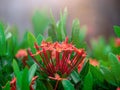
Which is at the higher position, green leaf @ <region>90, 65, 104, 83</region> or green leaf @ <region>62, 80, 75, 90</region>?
green leaf @ <region>62, 80, 75, 90</region>

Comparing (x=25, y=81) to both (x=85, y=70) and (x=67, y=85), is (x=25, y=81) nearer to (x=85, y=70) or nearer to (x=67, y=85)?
(x=67, y=85)

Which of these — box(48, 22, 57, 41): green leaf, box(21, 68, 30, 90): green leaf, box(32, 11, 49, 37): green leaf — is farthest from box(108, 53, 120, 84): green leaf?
box(32, 11, 49, 37): green leaf

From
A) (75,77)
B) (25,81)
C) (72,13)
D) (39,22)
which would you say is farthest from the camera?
(72,13)

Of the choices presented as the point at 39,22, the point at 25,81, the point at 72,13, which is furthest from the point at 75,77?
the point at 72,13

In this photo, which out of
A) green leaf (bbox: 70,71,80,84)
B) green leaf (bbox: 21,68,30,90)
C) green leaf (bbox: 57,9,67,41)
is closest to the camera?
green leaf (bbox: 21,68,30,90)

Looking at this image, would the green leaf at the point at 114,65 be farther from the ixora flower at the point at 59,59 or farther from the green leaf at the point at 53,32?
the green leaf at the point at 53,32

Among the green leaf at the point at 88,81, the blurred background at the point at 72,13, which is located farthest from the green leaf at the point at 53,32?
the blurred background at the point at 72,13

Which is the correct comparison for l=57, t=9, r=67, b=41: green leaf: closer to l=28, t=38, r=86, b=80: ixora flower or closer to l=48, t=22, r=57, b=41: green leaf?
l=48, t=22, r=57, b=41: green leaf

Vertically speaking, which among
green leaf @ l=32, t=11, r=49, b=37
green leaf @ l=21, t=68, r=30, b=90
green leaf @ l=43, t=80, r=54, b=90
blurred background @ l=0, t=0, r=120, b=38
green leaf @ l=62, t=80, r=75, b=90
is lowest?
blurred background @ l=0, t=0, r=120, b=38
